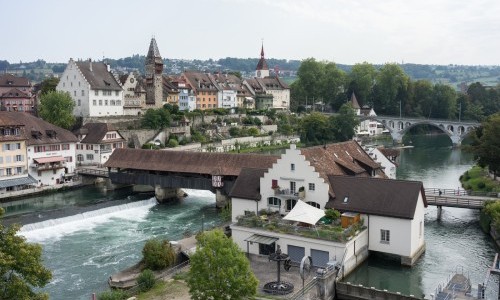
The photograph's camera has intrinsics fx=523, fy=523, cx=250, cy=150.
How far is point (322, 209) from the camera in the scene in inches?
1174

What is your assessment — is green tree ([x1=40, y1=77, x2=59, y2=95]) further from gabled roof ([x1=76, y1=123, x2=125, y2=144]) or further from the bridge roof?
the bridge roof

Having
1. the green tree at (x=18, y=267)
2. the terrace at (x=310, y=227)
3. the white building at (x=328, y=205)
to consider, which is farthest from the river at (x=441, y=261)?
the green tree at (x=18, y=267)

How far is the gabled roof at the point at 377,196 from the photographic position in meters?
27.6

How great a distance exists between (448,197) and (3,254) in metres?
31.4

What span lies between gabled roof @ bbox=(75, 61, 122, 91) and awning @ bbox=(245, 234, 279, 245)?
1933 inches

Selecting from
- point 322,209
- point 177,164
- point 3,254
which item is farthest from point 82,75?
point 3,254

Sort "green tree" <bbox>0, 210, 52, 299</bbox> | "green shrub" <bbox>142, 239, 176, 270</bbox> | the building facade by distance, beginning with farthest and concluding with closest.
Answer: the building facade, "green shrub" <bbox>142, 239, 176, 270</bbox>, "green tree" <bbox>0, 210, 52, 299</bbox>

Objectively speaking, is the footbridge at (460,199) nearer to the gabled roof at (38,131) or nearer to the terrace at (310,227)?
the terrace at (310,227)

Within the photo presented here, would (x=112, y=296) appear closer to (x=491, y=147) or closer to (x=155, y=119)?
(x=491, y=147)


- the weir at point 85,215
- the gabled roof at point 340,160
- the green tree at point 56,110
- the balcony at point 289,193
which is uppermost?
the green tree at point 56,110

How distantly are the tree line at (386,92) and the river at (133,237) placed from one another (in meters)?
68.3

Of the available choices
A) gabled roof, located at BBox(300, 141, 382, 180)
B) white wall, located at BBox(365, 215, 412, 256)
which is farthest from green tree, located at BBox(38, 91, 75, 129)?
white wall, located at BBox(365, 215, 412, 256)

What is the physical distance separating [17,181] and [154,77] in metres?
38.3

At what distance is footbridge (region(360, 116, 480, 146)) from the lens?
92688 millimetres
